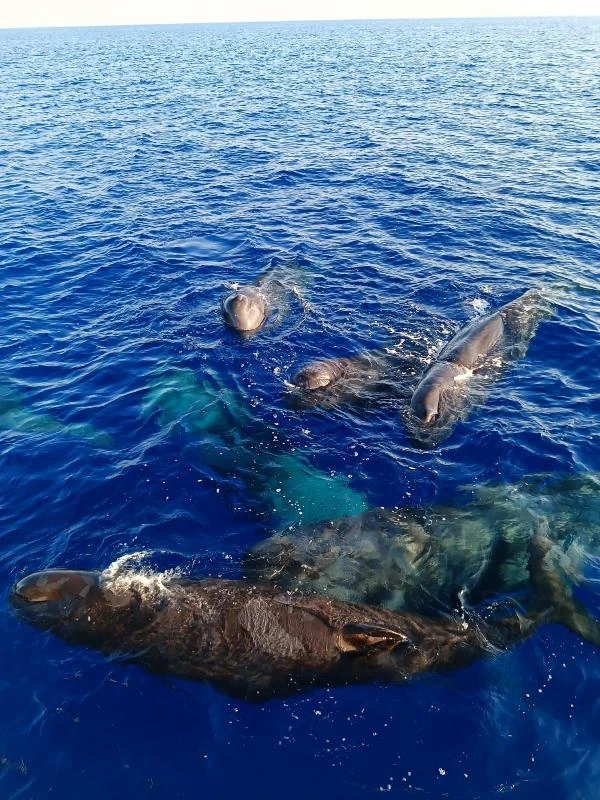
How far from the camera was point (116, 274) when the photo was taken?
27.0 m

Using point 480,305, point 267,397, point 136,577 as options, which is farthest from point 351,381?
point 136,577

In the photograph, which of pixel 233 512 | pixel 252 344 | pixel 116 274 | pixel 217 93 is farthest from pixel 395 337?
pixel 217 93

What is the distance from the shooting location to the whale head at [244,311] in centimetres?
2202

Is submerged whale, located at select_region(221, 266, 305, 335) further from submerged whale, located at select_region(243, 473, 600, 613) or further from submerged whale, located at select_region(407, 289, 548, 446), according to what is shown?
submerged whale, located at select_region(243, 473, 600, 613)

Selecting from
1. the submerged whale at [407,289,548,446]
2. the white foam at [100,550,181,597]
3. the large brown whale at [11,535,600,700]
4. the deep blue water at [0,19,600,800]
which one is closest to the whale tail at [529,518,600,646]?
the large brown whale at [11,535,600,700]

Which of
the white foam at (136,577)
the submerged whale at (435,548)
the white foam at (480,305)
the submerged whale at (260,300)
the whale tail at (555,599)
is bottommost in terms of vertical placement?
the whale tail at (555,599)

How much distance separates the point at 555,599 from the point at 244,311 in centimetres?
1409

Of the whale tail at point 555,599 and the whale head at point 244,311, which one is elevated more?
the whale head at point 244,311

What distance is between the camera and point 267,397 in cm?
1872

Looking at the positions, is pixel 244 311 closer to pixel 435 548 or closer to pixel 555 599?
pixel 435 548

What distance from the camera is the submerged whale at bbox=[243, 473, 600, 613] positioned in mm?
12617

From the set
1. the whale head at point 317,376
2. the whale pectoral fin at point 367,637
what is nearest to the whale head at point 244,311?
the whale head at point 317,376

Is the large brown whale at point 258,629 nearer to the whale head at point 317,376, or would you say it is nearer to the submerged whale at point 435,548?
the submerged whale at point 435,548

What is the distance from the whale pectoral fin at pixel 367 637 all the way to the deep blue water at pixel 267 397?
796 mm
